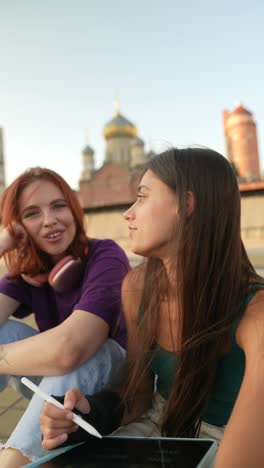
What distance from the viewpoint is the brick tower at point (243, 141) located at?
46750 millimetres

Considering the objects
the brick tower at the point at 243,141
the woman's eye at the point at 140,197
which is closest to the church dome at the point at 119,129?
the brick tower at the point at 243,141

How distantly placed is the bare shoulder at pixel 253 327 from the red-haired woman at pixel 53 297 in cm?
65

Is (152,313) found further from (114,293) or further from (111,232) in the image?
(111,232)

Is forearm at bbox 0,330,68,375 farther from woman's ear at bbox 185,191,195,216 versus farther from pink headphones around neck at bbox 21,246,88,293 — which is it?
woman's ear at bbox 185,191,195,216

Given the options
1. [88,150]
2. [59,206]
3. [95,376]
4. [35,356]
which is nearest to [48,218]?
[59,206]

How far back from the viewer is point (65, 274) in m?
2.16

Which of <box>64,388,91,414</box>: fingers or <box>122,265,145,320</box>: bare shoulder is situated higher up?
<box>122,265,145,320</box>: bare shoulder

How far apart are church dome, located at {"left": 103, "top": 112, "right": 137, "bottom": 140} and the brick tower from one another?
31.6 ft

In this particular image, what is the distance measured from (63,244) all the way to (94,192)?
38.9 meters

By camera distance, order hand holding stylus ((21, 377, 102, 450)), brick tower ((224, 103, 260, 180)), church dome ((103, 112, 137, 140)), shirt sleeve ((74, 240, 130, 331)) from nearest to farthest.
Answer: hand holding stylus ((21, 377, 102, 450)) < shirt sleeve ((74, 240, 130, 331)) < brick tower ((224, 103, 260, 180)) < church dome ((103, 112, 137, 140))

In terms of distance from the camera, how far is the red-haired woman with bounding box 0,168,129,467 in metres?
1.77

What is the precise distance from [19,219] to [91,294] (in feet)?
2.07

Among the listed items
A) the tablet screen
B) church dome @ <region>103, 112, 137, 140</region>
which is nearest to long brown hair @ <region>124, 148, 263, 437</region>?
the tablet screen

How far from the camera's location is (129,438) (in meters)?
1.36
